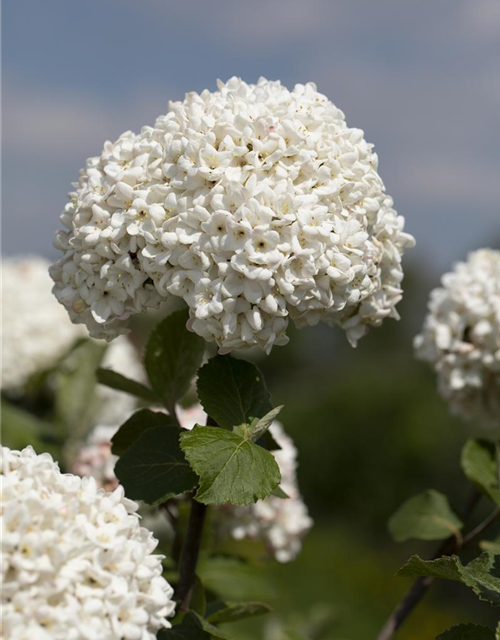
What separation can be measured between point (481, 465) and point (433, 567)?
91 centimetres

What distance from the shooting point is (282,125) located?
149 cm

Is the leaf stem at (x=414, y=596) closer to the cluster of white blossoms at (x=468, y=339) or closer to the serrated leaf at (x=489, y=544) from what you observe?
the serrated leaf at (x=489, y=544)

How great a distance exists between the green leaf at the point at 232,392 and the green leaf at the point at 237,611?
50 centimetres

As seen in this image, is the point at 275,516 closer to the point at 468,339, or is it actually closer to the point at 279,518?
the point at 279,518

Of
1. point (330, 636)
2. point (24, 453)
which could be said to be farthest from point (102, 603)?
point (330, 636)

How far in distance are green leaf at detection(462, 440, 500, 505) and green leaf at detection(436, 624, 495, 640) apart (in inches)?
27.9

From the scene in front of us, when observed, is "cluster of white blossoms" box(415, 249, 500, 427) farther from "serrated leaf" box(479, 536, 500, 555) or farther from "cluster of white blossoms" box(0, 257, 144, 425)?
"cluster of white blossoms" box(0, 257, 144, 425)

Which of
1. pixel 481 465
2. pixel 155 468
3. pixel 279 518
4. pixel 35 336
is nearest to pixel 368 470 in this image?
pixel 35 336

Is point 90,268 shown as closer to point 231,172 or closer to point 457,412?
point 231,172

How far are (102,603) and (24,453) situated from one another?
300 mm

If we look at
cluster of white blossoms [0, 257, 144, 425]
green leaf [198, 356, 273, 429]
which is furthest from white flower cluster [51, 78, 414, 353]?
cluster of white blossoms [0, 257, 144, 425]

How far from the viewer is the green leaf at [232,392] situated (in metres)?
1.54

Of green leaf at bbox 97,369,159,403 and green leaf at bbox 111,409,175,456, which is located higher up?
green leaf at bbox 97,369,159,403

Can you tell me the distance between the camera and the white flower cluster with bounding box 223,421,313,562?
2758mm
